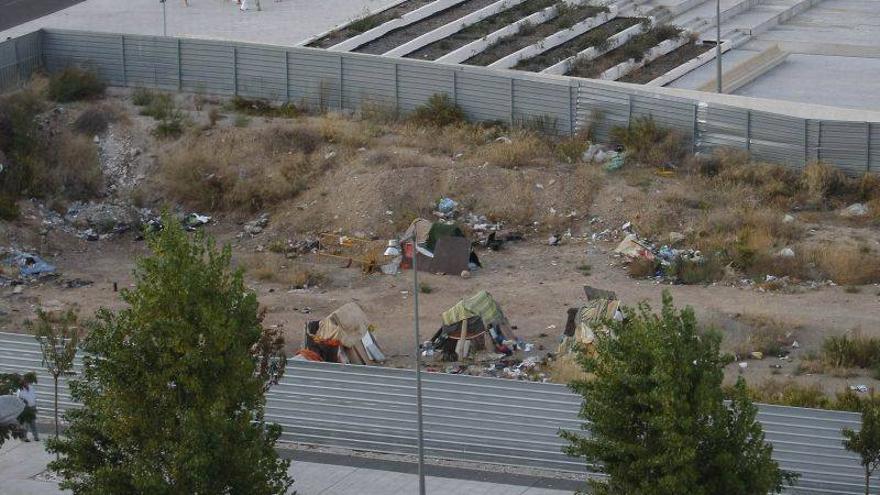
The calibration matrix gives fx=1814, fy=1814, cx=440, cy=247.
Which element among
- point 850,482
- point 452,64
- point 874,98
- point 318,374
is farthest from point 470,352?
point 874,98

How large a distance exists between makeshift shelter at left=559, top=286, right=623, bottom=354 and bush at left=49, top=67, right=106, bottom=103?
1478 cm

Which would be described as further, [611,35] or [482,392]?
[611,35]

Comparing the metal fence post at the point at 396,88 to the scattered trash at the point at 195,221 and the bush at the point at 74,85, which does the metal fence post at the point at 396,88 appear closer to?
the scattered trash at the point at 195,221

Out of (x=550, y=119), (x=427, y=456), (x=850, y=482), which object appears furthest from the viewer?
(x=550, y=119)

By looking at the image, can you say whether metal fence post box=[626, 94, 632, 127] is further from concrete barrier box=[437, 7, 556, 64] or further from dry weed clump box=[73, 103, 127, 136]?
dry weed clump box=[73, 103, 127, 136]

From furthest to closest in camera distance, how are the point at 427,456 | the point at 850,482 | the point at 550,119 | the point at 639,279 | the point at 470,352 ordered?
1. the point at 550,119
2. the point at 639,279
3. the point at 470,352
4. the point at 427,456
5. the point at 850,482

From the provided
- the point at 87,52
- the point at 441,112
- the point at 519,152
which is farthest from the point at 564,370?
the point at 87,52

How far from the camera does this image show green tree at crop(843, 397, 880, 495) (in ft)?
70.7

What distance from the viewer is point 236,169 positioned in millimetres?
35844

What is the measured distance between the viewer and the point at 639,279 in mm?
30828

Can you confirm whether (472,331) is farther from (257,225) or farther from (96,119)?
(96,119)

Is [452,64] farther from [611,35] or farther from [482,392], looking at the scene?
[482,392]

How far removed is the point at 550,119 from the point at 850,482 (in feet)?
47.8

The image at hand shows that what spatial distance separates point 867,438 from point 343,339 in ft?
30.0
